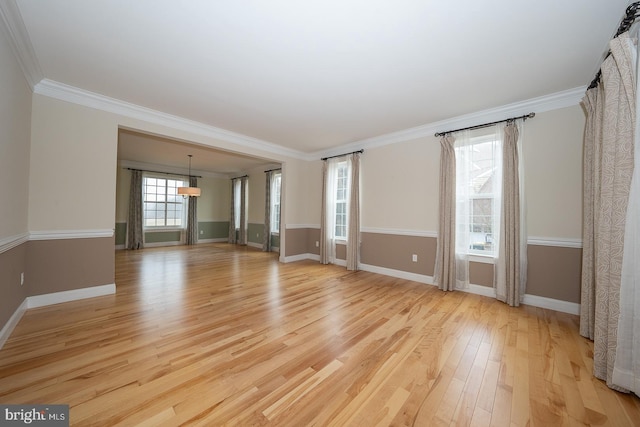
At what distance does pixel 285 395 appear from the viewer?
151 cm

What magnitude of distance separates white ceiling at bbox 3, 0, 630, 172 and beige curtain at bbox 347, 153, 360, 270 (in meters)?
A: 1.57

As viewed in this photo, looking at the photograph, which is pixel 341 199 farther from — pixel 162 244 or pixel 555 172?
pixel 162 244

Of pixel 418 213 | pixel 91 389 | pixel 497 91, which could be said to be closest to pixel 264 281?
pixel 91 389

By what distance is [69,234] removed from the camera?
9.84 ft

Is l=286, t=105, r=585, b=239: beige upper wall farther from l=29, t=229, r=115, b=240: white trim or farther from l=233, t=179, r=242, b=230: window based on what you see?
l=233, t=179, r=242, b=230: window

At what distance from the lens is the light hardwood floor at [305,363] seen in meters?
1.39

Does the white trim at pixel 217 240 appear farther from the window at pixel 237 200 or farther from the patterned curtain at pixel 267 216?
the patterned curtain at pixel 267 216

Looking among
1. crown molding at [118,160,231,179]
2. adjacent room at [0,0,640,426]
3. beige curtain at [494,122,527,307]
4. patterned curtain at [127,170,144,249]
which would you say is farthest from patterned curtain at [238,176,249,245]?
beige curtain at [494,122,527,307]

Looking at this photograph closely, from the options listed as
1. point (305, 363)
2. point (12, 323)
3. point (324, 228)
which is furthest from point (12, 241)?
point (324, 228)

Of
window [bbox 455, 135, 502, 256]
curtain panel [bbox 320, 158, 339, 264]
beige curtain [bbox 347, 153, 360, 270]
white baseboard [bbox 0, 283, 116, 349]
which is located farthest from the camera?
curtain panel [bbox 320, 158, 339, 264]

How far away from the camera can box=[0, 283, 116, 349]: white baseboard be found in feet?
7.32

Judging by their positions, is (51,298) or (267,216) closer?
(51,298)

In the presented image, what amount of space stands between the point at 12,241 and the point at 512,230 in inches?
214

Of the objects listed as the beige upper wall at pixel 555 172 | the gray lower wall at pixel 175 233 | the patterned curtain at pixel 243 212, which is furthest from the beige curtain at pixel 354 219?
the gray lower wall at pixel 175 233
